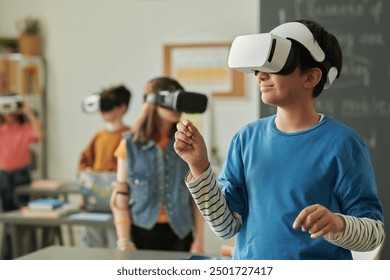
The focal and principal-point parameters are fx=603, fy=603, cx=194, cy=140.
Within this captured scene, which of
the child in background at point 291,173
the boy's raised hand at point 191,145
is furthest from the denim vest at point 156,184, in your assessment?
the boy's raised hand at point 191,145

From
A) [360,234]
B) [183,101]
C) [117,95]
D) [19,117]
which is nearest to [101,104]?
[117,95]

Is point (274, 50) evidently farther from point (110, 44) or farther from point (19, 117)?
point (19, 117)

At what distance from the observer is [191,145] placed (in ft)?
3.59

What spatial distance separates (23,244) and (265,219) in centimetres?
187

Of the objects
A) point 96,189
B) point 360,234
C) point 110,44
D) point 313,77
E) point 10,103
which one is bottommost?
point 96,189

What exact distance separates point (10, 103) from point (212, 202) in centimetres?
215

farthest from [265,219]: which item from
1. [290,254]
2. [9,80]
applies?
[9,80]

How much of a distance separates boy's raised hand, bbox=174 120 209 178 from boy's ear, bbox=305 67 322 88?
0.83 ft

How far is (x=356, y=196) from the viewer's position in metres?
1.09

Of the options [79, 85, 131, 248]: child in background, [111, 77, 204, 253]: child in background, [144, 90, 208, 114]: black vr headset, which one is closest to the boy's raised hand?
[144, 90, 208, 114]: black vr headset

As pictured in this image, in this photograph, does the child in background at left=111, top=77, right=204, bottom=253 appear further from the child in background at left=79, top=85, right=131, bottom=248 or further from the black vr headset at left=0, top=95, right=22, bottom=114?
the black vr headset at left=0, top=95, right=22, bottom=114

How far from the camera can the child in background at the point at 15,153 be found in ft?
9.49

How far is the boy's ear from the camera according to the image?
3.84 feet

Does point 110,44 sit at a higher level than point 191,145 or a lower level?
higher
